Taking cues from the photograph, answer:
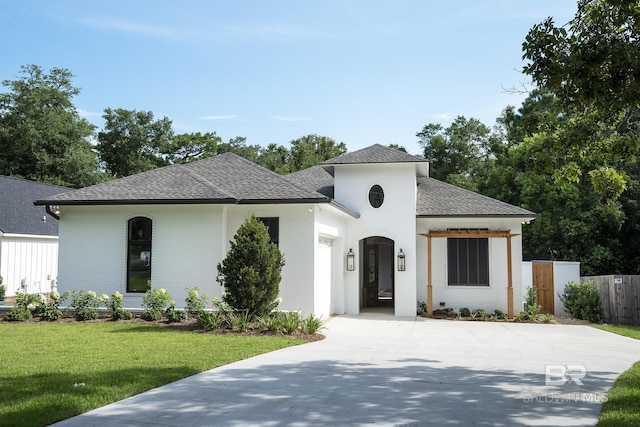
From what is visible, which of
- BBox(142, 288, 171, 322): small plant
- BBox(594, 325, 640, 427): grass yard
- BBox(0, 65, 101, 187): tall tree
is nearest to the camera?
BBox(594, 325, 640, 427): grass yard

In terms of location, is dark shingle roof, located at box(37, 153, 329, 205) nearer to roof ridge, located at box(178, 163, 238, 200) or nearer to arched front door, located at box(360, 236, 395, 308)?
roof ridge, located at box(178, 163, 238, 200)

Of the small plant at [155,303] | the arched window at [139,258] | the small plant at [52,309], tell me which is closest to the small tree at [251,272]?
the small plant at [155,303]

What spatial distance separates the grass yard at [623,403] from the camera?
5566 millimetres

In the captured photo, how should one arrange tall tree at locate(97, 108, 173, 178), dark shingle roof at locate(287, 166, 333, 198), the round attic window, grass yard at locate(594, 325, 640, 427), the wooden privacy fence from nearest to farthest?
grass yard at locate(594, 325, 640, 427), the wooden privacy fence, the round attic window, dark shingle roof at locate(287, 166, 333, 198), tall tree at locate(97, 108, 173, 178)

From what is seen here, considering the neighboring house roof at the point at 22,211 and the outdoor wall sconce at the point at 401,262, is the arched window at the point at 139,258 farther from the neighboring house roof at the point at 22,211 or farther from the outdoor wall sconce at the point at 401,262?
the neighboring house roof at the point at 22,211

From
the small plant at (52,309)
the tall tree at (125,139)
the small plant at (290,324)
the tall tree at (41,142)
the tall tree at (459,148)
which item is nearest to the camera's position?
the small plant at (290,324)

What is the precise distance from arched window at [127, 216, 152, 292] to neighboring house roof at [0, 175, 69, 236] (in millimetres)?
8761

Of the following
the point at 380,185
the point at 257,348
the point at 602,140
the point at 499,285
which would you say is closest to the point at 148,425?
the point at 257,348

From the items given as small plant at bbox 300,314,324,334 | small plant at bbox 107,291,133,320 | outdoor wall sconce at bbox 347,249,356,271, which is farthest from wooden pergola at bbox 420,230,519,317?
small plant at bbox 107,291,133,320

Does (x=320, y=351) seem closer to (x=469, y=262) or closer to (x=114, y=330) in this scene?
(x=114, y=330)

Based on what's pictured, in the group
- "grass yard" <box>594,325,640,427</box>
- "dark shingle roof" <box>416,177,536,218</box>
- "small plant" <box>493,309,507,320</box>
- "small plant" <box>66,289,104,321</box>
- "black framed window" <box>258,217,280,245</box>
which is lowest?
"small plant" <box>493,309,507,320</box>

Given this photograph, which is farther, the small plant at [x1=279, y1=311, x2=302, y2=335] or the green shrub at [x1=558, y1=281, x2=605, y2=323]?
A: the green shrub at [x1=558, y1=281, x2=605, y2=323]

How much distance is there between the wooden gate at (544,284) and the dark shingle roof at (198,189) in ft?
31.2

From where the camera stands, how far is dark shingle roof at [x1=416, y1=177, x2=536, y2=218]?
18219 millimetres
